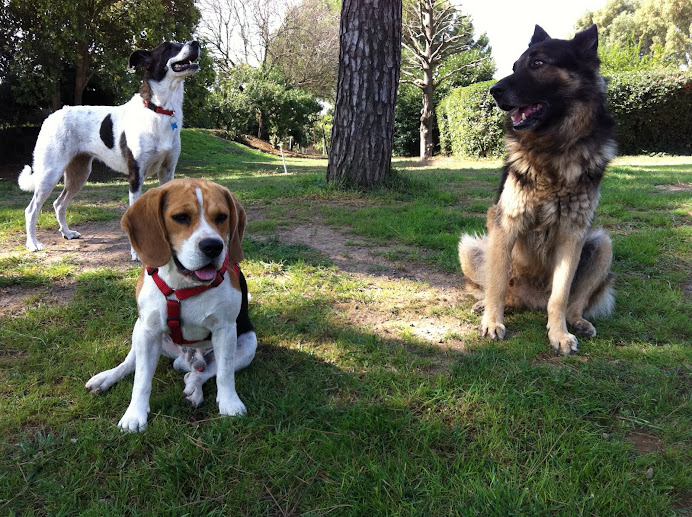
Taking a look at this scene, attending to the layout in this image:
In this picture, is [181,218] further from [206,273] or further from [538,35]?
[538,35]

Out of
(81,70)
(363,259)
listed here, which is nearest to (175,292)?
(363,259)

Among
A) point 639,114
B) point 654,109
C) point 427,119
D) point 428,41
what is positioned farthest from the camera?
point 427,119

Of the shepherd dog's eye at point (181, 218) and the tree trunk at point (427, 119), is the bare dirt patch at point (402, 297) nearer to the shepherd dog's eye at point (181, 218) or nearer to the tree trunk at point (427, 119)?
the shepherd dog's eye at point (181, 218)

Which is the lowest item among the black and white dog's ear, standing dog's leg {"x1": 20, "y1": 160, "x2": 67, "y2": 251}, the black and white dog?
standing dog's leg {"x1": 20, "y1": 160, "x2": 67, "y2": 251}

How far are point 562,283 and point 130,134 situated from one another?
4593 mm

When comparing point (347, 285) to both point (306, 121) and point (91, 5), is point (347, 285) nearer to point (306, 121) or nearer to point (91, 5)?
point (91, 5)

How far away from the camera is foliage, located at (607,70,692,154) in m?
18.0

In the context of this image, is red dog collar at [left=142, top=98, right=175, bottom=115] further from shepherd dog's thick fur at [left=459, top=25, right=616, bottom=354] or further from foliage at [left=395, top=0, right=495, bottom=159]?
foliage at [left=395, top=0, right=495, bottom=159]

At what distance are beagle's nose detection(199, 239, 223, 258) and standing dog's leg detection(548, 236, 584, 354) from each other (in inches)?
90.2

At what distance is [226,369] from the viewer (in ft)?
7.57

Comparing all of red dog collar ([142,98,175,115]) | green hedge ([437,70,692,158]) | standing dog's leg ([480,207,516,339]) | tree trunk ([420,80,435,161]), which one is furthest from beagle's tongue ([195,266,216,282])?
tree trunk ([420,80,435,161])

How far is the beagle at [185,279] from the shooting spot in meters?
2.14

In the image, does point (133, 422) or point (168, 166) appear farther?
point (168, 166)

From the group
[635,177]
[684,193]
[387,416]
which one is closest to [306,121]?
[635,177]
